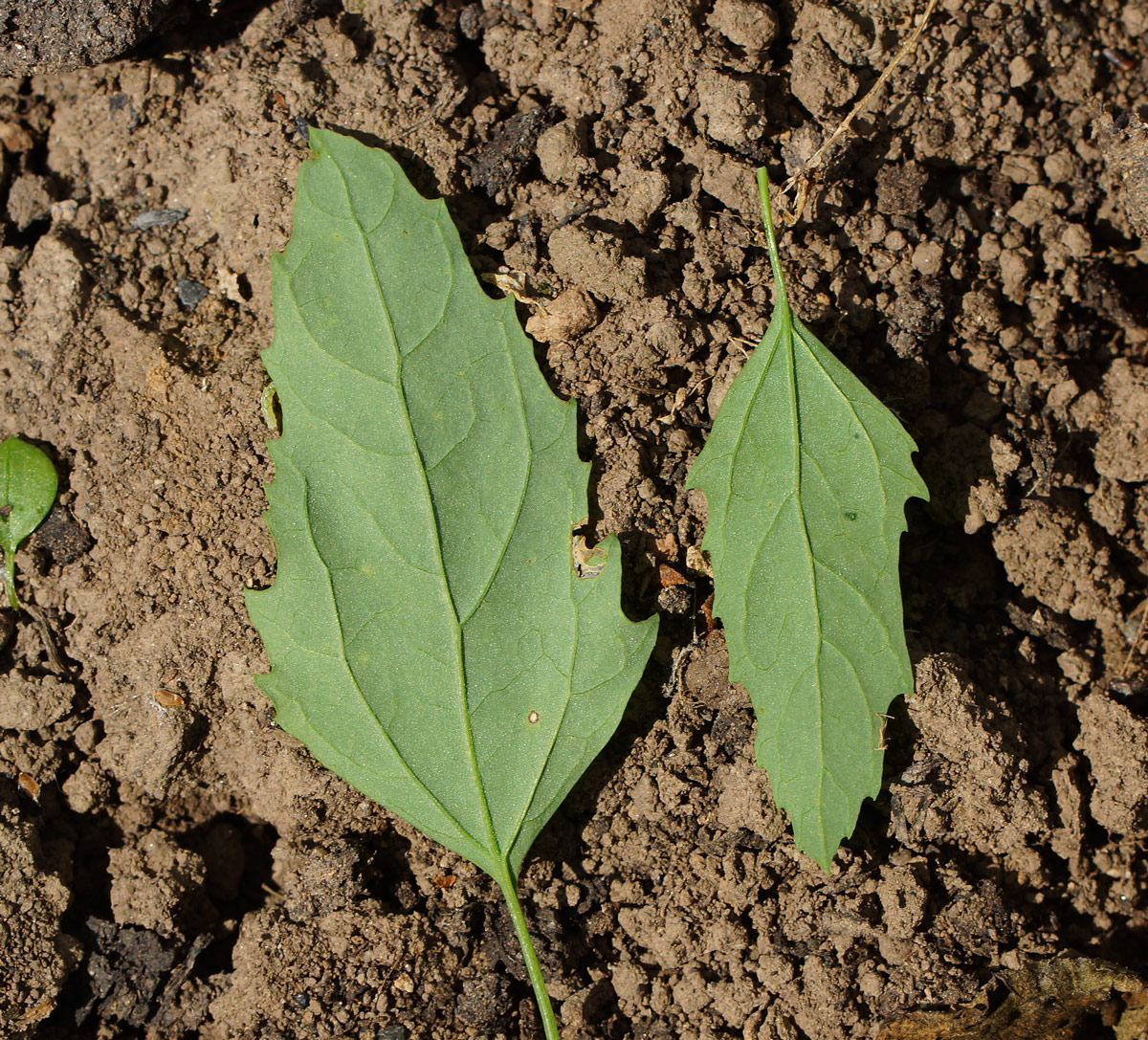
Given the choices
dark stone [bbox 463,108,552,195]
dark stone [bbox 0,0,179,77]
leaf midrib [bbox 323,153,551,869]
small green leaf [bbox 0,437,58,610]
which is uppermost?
dark stone [bbox 463,108,552,195]

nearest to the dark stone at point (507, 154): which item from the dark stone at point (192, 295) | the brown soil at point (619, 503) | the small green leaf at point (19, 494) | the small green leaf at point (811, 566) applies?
the brown soil at point (619, 503)

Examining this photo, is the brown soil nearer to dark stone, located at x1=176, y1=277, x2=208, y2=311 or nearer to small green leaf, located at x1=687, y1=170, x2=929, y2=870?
dark stone, located at x1=176, y1=277, x2=208, y2=311

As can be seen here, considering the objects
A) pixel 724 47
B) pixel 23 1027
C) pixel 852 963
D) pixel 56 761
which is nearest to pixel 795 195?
pixel 724 47

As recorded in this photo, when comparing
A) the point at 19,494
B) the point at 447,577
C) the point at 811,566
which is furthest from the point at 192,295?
the point at 811,566

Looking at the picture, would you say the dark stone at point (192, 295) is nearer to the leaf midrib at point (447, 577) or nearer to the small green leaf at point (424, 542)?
the small green leaf at point (424, 542)

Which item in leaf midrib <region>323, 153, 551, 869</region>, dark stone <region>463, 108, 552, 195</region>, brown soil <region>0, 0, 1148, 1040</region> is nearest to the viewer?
leaf midrib <region>323, 153, 551, 869</region>

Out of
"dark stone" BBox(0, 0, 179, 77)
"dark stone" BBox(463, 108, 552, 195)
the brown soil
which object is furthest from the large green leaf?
"dark stone" BBox(0, 0, 179, 77)
